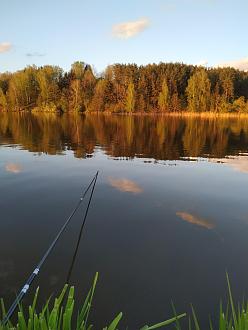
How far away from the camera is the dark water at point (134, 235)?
7.80m

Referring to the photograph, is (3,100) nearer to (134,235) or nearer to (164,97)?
(164,97)

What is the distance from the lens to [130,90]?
4796 inches

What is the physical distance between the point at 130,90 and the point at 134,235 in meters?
115

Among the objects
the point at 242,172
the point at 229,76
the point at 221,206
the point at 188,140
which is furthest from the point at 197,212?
the point at 229,76

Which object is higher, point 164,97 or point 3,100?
point 3,100

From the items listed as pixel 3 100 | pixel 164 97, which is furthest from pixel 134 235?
pixel 3 100

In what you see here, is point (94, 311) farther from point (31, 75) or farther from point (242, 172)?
point (31, 75)

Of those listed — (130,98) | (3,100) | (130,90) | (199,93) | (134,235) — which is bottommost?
(134,235)

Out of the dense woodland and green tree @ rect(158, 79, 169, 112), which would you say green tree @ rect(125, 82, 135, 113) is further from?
green tree @ rect(158, 79, 169, 112)

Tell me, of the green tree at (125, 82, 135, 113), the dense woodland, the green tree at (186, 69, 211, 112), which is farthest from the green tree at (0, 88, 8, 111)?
the green tree at (186, 69, 211, 112)

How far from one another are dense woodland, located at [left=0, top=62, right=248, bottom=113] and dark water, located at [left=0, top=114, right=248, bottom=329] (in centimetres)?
10108

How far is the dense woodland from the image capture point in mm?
118500

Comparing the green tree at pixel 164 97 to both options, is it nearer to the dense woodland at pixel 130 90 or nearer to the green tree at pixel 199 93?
the dense woodland at pixel 130 90

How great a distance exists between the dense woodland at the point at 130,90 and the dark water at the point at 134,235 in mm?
101081
